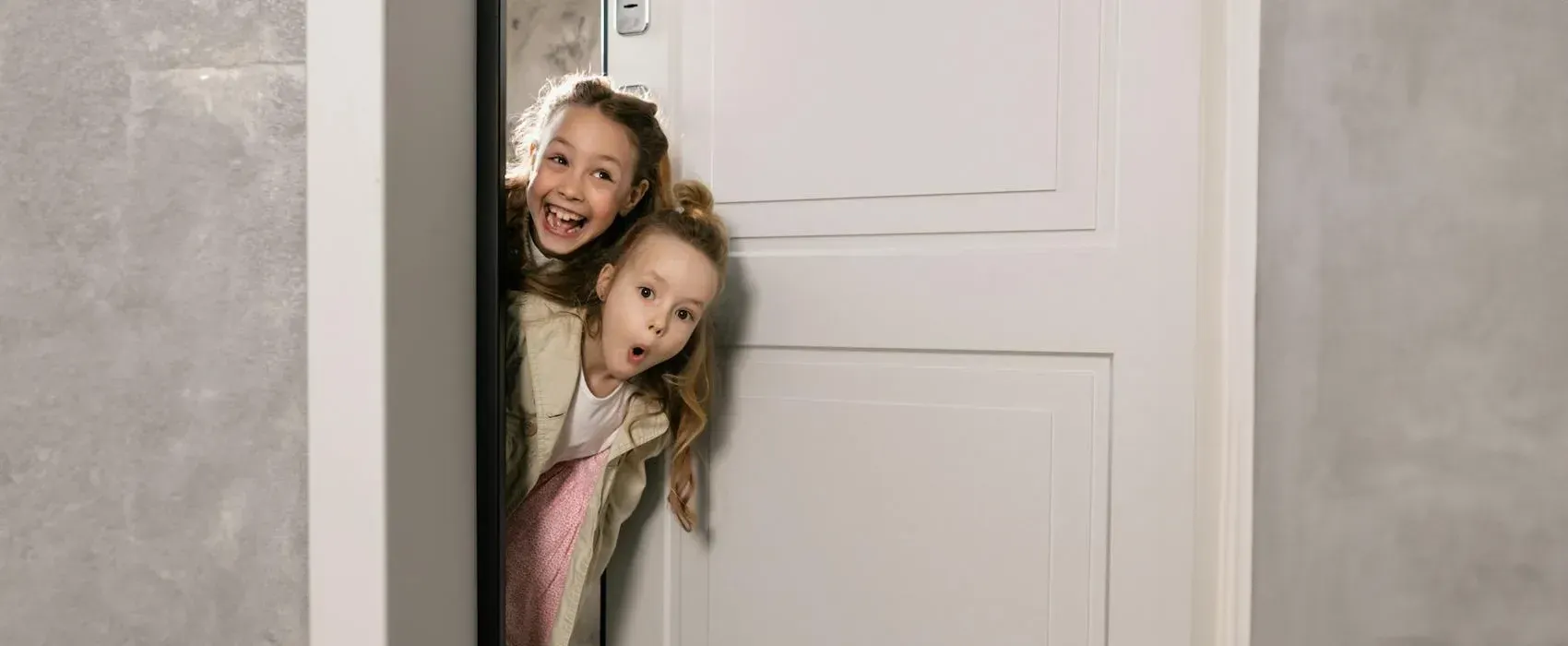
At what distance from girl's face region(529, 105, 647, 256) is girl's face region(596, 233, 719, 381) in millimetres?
52

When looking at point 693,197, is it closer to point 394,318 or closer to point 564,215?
point 564,215

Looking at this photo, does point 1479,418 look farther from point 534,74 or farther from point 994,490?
point 534,74

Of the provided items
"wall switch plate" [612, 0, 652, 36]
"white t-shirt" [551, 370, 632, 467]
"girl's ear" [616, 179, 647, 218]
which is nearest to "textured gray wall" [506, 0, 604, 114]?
"wall switch plate" [612, 0, 652, 36]

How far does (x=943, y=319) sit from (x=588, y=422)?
385mm

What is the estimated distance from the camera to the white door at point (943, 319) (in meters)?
0.96

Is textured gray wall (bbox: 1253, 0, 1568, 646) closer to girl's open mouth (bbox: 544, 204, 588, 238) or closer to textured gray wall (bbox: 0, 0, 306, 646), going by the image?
girl's open mouth (bbox: 544, 204, 588, 238)

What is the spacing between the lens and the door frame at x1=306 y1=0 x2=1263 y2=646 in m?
0.62

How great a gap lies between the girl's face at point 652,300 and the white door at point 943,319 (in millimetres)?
142

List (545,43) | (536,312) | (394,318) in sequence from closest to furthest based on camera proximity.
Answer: (394,318) → (536,312) → (545,43)

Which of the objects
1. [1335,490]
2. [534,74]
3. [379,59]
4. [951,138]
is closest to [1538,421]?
[1335,490]

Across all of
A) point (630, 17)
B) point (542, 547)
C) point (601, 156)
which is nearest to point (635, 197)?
point (601, 156)

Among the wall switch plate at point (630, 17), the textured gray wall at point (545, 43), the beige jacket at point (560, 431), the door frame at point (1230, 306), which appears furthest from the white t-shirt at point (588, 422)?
the door frame at point (1230, 306)

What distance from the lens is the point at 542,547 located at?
109cm

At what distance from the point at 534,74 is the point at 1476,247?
2.88ft
